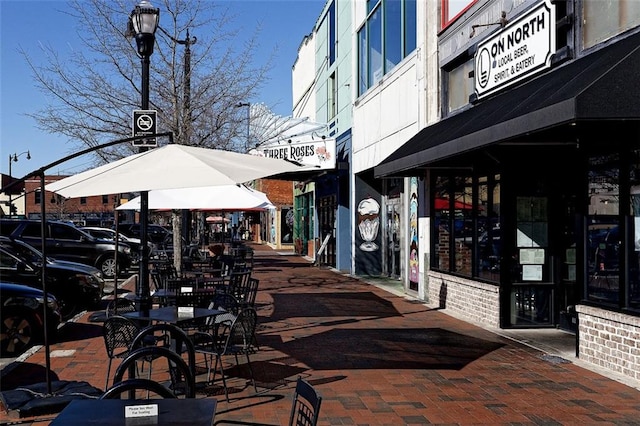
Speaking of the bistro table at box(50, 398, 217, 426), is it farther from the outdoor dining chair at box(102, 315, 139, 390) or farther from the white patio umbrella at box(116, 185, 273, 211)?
the white patio umbrella at box(116, 185, 273, 211)

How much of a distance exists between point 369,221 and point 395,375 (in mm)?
13794

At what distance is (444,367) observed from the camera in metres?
8.59

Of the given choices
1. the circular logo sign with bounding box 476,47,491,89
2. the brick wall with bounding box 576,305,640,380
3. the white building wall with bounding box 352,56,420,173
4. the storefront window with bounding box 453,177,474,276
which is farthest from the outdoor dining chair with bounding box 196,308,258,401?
the white building wall with bounding box 352,56,420,173

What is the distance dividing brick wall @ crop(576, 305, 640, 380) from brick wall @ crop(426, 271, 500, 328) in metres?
2.61

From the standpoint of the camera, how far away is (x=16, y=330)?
962 cm

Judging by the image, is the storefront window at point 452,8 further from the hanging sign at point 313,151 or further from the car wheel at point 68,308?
the car wheel at point 68,308

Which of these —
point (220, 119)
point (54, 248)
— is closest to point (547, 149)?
point (220, 119)

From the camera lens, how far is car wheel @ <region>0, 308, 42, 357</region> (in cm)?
957

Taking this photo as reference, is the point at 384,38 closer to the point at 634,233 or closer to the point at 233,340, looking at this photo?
the point at 634,233

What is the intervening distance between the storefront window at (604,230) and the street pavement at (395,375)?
99cm

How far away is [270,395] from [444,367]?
2.43m

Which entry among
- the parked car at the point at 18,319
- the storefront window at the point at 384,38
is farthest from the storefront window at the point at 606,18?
the parked car at the point at 18,319

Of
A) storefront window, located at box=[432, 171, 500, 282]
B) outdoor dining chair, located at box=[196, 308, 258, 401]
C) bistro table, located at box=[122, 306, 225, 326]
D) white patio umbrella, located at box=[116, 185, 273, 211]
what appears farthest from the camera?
white patio umbrella, located at box=[116, 185, 273, 211]

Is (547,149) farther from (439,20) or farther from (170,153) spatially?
(170,153)
